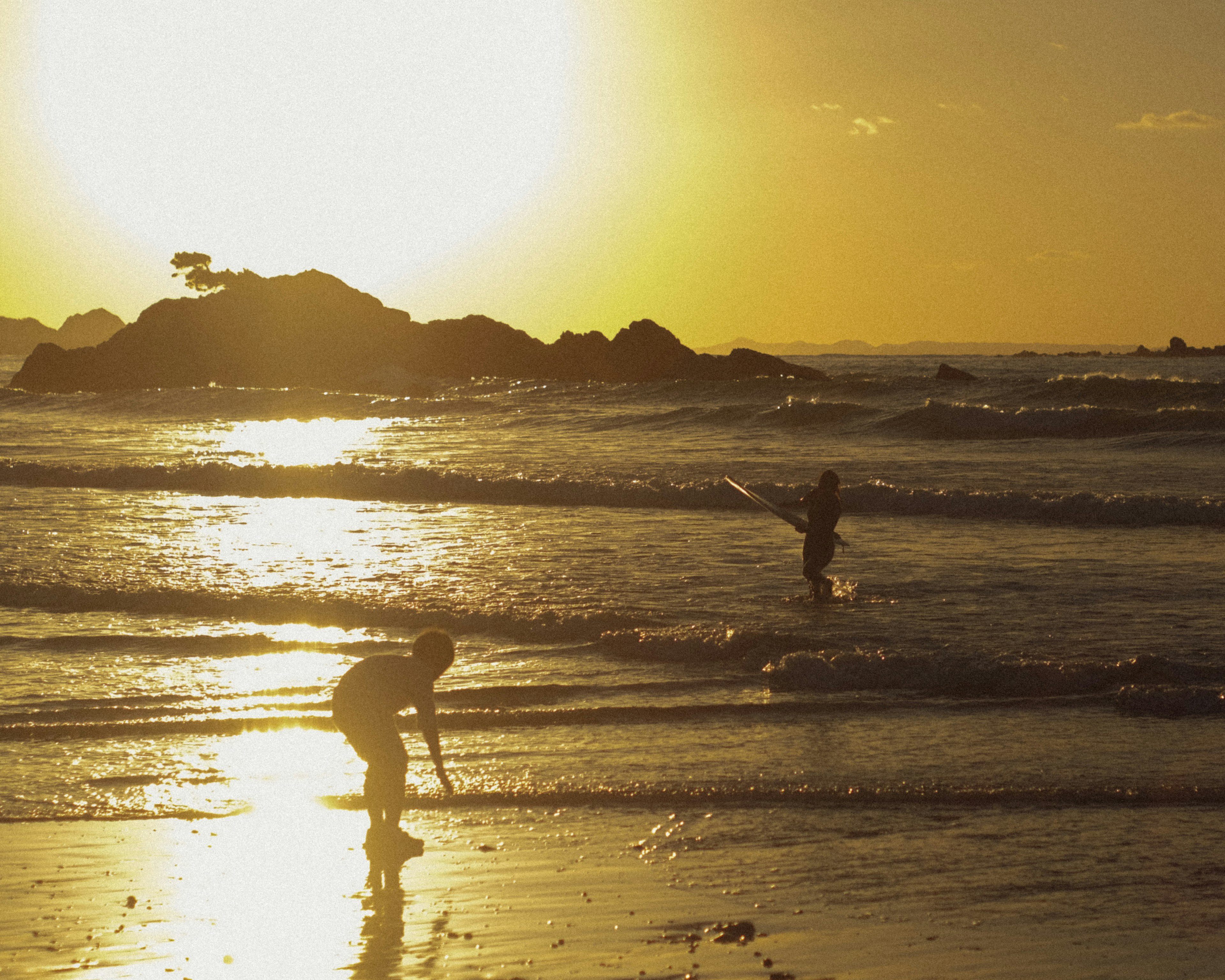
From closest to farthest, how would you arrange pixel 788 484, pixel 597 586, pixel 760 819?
pixel 760 819 → pixel 597 586 → pixel 788 484

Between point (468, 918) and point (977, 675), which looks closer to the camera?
point (468, 918)

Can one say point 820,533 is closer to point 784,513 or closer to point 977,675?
point 784,513

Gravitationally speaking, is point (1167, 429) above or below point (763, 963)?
above

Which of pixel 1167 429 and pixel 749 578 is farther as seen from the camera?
pixel 1167 429

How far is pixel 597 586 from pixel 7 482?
16660 mm

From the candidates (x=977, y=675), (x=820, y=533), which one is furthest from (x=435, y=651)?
(x=820, y=533)

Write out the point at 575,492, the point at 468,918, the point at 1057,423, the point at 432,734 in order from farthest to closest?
the point at 1057,423
the point at 575,492
the point at 432,734
the point at 468,918

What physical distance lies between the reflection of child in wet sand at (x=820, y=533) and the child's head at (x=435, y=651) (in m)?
6.41

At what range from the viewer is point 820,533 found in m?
12.1

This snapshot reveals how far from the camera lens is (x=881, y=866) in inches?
222

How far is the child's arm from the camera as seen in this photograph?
19.2 ft

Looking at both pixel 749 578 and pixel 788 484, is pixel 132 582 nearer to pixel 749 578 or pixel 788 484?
pixel 749 578

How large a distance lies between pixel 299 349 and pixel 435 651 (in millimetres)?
62600

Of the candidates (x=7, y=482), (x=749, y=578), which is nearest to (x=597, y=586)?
(x=749, y=578)
